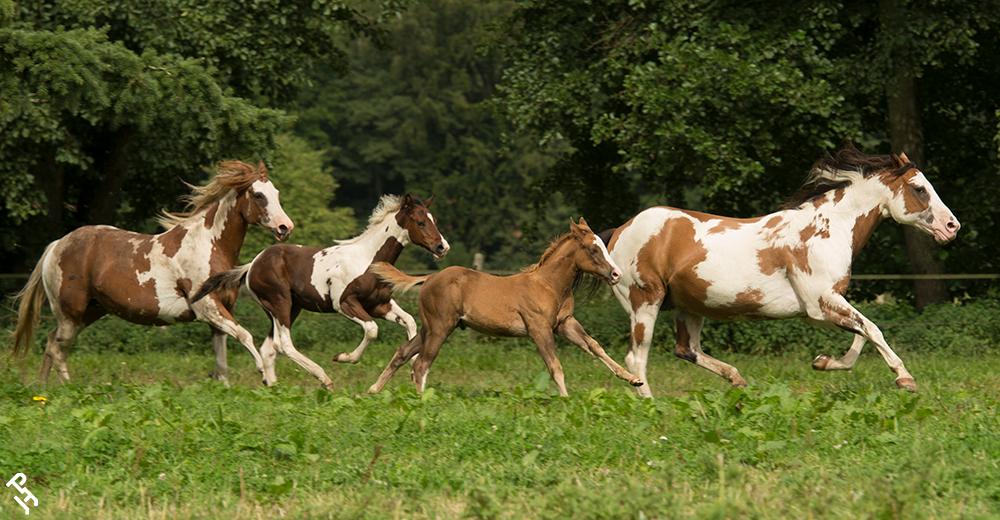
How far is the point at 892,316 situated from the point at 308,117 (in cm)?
3634

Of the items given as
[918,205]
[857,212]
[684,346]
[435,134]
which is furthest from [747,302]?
[435,134]

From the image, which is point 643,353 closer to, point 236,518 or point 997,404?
point 997,404

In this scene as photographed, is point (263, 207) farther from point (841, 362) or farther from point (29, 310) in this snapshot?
point (841, 362)

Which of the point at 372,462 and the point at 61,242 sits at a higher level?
the point at 372,462

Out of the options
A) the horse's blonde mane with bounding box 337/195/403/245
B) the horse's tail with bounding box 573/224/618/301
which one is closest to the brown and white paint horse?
the horse's tail with bounding box 573/224/618/301

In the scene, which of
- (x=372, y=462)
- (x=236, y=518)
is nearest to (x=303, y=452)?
(x=372, y=462)

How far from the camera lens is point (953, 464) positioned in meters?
4.50

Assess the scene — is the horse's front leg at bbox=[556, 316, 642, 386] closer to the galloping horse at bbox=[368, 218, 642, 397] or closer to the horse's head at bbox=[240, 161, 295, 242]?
the galloping horse at bbox=[368, 218, 642, 397]

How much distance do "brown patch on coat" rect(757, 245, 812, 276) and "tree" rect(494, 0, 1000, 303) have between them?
3.68 metres

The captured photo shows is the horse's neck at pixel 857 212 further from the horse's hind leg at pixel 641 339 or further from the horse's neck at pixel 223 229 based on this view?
the horse's neck at pixel 223 229

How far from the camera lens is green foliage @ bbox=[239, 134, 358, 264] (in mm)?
32625

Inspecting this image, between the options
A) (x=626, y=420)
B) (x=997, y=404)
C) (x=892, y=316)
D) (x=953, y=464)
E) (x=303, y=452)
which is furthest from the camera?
(x=892, y=316)

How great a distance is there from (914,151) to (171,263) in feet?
31.1

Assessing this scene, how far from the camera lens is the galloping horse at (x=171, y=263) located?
822 cm
